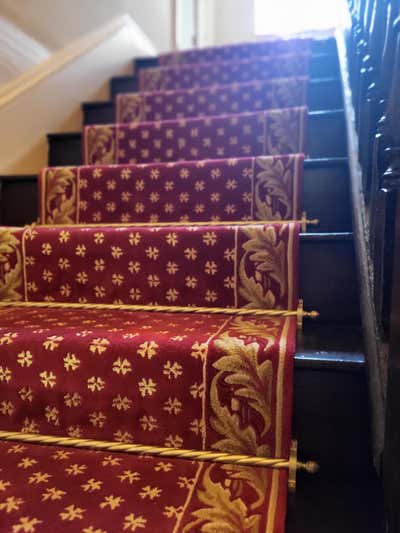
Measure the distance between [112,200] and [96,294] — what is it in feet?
1.17

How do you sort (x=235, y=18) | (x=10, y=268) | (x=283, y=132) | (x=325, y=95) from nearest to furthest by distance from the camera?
1. (x=10, y=268)
2. (x=283, y=132)
3. (x=325, y=95)
4. (x=235, y=18)

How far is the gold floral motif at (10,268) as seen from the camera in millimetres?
1091

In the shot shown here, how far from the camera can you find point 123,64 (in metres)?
2.52

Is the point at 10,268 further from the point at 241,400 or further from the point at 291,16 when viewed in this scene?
the point at 291,16

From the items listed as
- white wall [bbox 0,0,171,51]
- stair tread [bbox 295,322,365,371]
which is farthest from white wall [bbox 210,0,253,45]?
stair tread [bbox 295,322,365,371]

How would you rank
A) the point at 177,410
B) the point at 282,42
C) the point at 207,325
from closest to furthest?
the point at 177,410, the point at 207,325, the point at 282,42

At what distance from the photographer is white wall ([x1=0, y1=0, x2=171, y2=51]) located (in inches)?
66.2

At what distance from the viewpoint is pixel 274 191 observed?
1.20 metres

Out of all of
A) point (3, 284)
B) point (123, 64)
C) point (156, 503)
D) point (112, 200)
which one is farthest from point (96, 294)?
point (123, 64)

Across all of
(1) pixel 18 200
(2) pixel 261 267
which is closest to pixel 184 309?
(2) pixel 261 267

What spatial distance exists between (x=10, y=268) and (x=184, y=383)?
60 centimetres

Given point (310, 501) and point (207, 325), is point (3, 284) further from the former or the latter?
point (310, 501)

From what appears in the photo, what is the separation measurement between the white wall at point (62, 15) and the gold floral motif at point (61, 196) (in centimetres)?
73

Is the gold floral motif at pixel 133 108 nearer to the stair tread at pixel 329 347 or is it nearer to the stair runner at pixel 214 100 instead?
the stair runner at pixel 214 100
